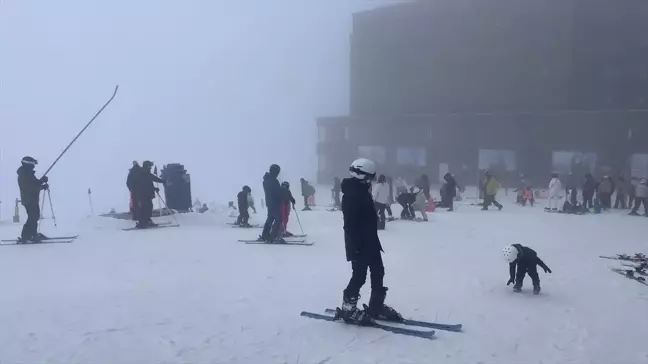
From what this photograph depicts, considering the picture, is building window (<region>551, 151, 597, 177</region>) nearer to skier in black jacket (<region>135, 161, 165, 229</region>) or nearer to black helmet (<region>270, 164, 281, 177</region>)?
black helmet (<region>270, 164, 281, 177</region>)

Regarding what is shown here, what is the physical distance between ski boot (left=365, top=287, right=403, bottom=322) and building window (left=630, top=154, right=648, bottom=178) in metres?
23.6

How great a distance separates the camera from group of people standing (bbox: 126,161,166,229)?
45.1ft

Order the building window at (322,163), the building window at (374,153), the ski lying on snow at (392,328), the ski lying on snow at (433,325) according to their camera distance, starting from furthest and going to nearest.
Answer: the building window at (322,163), the building window at (374,153), the ski lying on snow at (433,325), the ski lying on snow at (392,328)

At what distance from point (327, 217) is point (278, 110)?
79579 mm

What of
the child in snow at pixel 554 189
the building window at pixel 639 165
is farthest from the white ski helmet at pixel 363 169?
the building window at pixel 639 165

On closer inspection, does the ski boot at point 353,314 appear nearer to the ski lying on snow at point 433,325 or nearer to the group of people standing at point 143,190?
the ski lying on snow at point 433,325

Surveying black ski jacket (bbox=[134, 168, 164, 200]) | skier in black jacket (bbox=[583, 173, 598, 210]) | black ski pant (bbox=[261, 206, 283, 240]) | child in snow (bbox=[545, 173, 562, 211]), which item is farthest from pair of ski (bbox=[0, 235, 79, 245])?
skier in black jacket (bbox=[583, 173, 598, 210])

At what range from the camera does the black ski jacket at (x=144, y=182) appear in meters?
13.7

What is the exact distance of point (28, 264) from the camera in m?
9.41

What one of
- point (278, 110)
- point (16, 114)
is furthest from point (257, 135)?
point (16, 114)

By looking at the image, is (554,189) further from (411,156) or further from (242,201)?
(411,156)

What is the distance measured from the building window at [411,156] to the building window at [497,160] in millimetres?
3394

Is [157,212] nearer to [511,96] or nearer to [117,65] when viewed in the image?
[511,96]

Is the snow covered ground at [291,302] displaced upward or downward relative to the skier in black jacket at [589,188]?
downward
